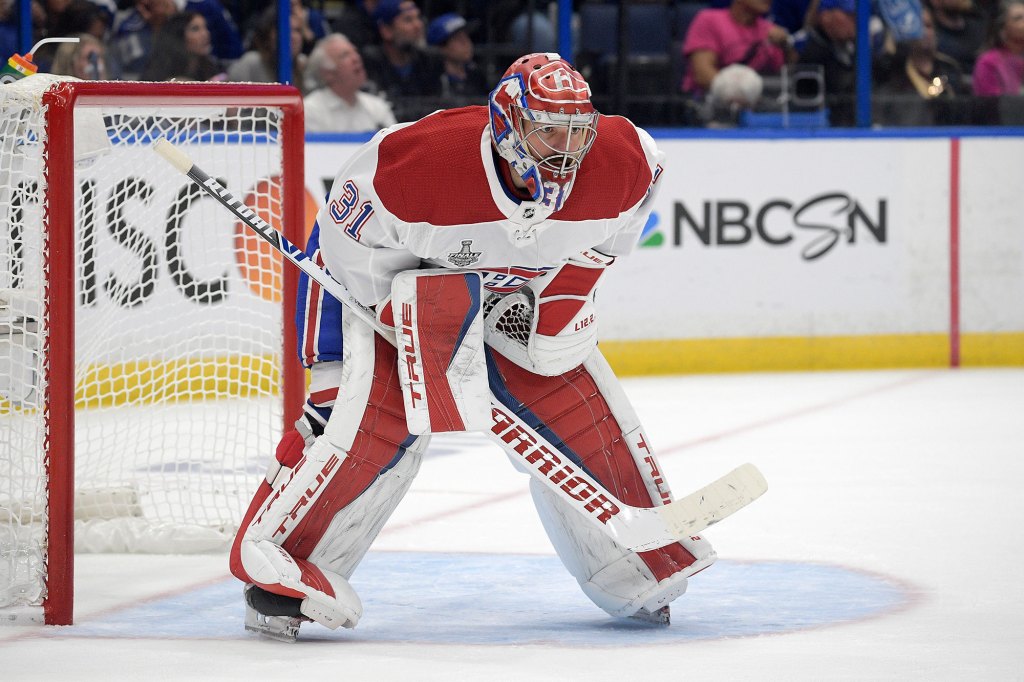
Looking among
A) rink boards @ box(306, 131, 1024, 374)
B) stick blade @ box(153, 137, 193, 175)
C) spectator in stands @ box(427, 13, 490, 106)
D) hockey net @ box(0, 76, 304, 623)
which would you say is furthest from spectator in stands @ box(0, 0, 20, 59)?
stick blade @ box(153, 137, 193, 175)

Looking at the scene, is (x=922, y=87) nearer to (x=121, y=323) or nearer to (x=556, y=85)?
(x=121, y=323)

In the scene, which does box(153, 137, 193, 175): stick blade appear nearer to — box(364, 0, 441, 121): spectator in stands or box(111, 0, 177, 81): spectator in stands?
box(111, 0, 177, 81): spectator in stands

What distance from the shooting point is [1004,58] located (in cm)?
681

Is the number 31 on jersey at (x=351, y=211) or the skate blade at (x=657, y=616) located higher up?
the number 31 on jersey at (x=351, y=211)

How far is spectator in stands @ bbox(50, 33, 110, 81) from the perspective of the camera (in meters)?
5.30

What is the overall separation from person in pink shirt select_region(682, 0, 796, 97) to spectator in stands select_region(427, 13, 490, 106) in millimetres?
846

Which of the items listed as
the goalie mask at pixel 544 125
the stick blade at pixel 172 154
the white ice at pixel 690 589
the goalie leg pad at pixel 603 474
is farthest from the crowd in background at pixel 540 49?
the goalie mask at pixel 544 125

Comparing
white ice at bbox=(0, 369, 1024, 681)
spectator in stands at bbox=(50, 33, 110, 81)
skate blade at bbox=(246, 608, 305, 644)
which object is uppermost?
spectator in stands at bbox=(50, 33, 110, 81)

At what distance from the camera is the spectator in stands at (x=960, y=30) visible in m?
6.82

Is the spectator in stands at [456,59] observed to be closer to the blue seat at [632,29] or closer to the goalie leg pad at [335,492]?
the blue seat at [632,29]

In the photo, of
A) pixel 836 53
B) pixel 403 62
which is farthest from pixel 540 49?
pixel 836 53

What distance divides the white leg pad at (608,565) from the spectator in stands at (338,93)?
3408 mm

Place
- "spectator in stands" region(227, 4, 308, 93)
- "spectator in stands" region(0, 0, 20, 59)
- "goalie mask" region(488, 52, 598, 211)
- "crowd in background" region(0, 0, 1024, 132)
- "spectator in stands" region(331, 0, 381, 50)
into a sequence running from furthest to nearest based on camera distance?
"spectator in stands" region(331, 0, 381, 50)
"spectator in stands" region(227, 4, 308, 93)
"crowd in background" region(0, 0, 1024, 132)
"spectator in stands" region(0, 0, 20, 59)
"goalie mask" region(488, 52, 598, 211)

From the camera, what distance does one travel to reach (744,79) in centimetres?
645
